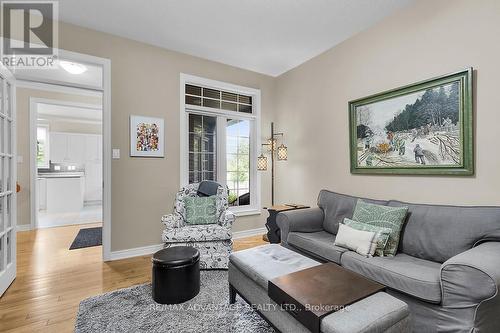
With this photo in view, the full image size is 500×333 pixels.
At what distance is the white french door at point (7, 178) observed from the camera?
2.31m

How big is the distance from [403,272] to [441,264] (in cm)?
46

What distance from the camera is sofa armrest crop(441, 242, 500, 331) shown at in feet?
4.31

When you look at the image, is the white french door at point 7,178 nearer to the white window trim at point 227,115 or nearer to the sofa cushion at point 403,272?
the white window trim at point 227,115

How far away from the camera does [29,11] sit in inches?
106

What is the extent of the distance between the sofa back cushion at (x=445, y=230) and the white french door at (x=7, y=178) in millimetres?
3669

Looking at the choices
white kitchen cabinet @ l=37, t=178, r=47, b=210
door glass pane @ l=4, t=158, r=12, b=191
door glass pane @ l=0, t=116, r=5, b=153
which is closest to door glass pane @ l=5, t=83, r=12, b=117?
door glass pane @ l=0, t=116, r=5, b=153

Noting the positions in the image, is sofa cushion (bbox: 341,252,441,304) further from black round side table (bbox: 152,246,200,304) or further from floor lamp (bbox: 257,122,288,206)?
floor lamp (bbox: 257,122,288,206)

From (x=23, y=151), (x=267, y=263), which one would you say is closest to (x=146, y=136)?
(x=267, y=263)

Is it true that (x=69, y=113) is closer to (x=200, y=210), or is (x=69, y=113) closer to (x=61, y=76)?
(x=61, y=76)

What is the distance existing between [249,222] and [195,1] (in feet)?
10.6

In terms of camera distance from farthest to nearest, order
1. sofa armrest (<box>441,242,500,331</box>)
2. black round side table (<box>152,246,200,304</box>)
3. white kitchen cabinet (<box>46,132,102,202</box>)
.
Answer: white kitchen cabinet (<box>46,132,102,202</box>) → black round side table (<box>152,246,200,304</box>) → sofa armrest (<box>441,242,500,331</box>)

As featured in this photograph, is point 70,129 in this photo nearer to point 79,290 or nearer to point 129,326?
point 79,290

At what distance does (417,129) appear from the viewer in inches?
95.8

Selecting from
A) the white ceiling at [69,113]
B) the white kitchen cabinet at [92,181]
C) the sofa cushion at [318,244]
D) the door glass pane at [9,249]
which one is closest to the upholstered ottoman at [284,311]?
the sofa cushion at [318,244]
